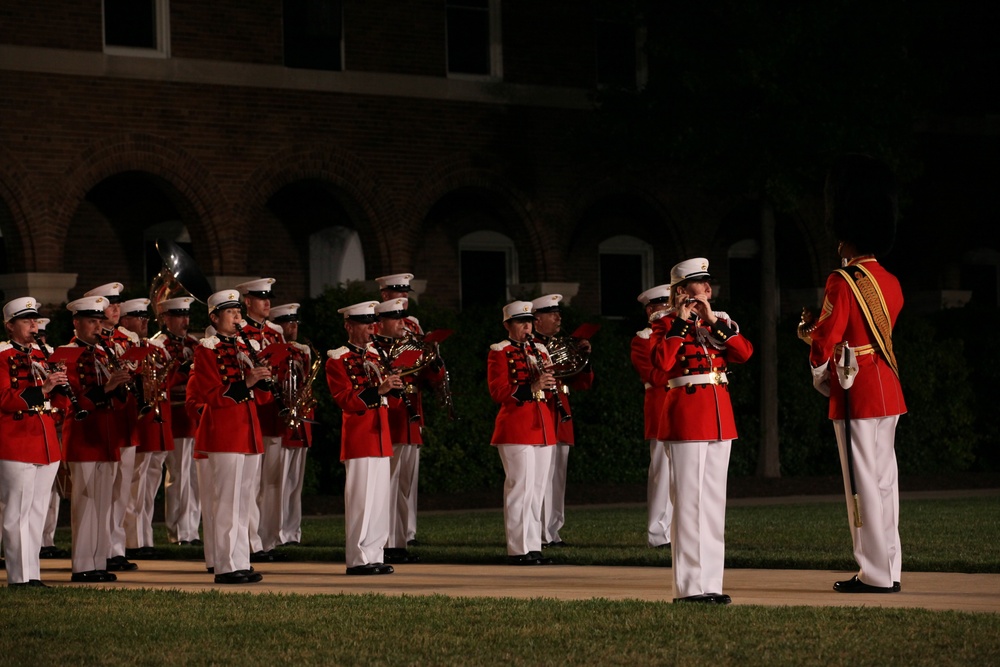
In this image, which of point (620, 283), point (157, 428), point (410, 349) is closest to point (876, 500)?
point (410, 349)

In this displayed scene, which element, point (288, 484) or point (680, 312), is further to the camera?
point (288, 484)

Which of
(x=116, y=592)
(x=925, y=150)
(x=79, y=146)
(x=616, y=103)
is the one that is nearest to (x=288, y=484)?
(x=116, y=592)

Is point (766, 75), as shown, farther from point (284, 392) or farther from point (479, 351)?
point (284, 392)

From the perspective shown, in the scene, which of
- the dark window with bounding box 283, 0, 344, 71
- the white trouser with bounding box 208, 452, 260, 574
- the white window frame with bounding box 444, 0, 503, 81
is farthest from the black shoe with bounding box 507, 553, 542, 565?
the white window frame with bounding box 444, 0, 503, 81

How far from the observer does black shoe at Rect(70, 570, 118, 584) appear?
13.1 metres

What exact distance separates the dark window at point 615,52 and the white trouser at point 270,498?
13.0m

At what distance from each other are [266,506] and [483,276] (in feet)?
43.6

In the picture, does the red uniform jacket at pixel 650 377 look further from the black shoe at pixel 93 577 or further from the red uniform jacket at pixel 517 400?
the black shoe at pixel 93 577

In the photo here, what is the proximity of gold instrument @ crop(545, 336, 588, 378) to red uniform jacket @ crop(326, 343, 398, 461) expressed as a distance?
182cm

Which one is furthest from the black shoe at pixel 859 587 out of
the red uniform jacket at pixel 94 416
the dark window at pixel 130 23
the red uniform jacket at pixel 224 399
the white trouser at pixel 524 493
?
the dark window at pixel 130 23

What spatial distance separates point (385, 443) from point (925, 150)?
59.8 ft

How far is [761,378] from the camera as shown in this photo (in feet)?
76.3

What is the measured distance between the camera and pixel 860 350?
10719 millimetres

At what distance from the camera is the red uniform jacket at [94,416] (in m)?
13.3
